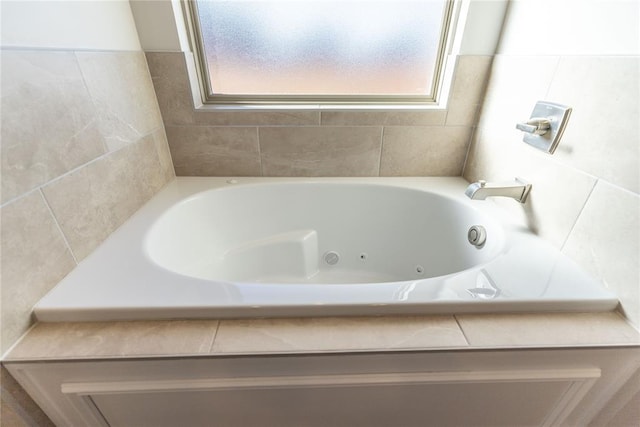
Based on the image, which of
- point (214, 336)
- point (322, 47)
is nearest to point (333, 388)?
point (214, 336)

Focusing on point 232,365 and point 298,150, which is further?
point 298,150

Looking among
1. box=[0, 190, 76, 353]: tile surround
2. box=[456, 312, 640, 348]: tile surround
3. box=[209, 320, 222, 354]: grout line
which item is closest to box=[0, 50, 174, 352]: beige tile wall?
box=[0, 190, 76, 353]: tile surround

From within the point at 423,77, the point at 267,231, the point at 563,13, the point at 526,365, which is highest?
the point at 563,13

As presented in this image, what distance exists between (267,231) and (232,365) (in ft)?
2.58

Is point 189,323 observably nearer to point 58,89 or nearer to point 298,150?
point 58,89

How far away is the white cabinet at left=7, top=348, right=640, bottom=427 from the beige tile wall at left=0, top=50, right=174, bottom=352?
217 mm

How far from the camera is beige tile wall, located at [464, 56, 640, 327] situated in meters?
0.62

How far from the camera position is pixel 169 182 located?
1271mm

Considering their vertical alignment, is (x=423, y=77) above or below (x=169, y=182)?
above

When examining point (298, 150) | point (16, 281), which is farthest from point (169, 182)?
point (16, 281)

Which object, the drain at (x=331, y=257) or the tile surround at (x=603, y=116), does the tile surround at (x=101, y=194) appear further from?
the tile surround at (x=603, y=116)

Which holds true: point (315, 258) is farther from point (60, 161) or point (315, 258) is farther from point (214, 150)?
point (60, 161)

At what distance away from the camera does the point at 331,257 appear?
1.39 metres

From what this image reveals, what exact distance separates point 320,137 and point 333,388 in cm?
96
